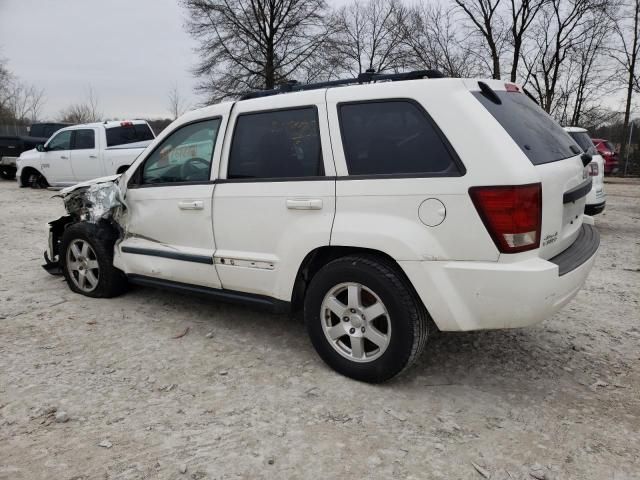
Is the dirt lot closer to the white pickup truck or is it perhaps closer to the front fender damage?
the front fender damage

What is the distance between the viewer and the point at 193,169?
12.8 ft

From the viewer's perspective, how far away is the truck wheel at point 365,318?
2.89m

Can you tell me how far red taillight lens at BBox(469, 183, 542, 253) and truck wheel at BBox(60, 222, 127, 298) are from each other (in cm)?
334

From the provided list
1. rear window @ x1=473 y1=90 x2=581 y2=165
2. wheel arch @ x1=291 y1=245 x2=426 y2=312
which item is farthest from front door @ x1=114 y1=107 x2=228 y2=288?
rear window @ x1=473 y1=90 x2=581 y2=165

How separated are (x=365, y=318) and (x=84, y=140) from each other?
11907mm

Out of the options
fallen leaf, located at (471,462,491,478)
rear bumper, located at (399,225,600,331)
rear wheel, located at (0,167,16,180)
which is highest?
rear wheel, located at (0,167,16,180)

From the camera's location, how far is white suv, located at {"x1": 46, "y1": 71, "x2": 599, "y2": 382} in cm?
265

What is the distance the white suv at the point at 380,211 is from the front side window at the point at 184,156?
0.6 inches

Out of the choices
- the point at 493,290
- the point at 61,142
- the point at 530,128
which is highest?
the point at 61,142

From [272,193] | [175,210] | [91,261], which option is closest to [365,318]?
[272,193]

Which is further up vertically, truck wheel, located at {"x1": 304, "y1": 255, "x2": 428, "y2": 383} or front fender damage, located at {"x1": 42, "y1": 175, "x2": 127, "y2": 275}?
front fender damage, located at {"x1": 42, "y1": 175, "x2": 127, "y2": 275}

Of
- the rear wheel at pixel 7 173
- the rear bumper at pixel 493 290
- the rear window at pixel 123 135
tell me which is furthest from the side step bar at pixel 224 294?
the rear wheel at pixel 7 173

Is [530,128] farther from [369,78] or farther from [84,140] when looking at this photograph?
[84,140]

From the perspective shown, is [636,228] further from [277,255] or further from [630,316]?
[277,255]
